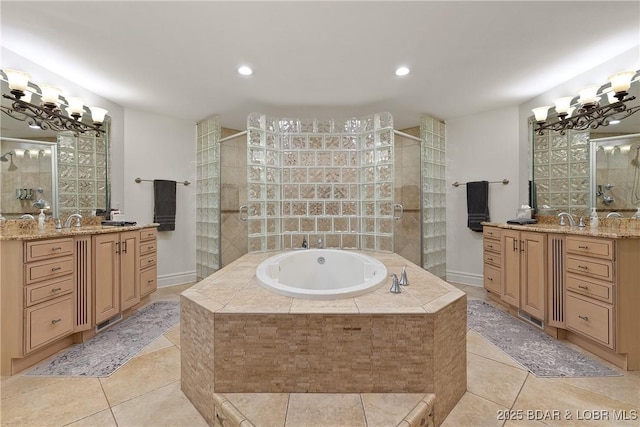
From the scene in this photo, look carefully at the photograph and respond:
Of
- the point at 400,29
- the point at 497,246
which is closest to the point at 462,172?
the point at 497,246

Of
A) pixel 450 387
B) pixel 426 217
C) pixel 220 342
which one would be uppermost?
pixel 426 217

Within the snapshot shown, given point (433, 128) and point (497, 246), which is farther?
point (433, 128)

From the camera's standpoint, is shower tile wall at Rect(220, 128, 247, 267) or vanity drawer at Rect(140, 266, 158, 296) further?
shower tile wall at Rect(220, 128, 247, 267)

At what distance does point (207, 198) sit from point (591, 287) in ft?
12.2

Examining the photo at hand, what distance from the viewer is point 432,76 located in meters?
2.35

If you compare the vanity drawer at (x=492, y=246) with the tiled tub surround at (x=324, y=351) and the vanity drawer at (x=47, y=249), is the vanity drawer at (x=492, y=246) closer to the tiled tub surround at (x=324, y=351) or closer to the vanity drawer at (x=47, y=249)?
the tiled tub surround at (x=324, y=351)

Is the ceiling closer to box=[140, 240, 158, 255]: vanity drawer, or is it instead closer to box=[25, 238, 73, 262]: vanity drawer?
box=[25, 238, 73, 262]: vanity drawer

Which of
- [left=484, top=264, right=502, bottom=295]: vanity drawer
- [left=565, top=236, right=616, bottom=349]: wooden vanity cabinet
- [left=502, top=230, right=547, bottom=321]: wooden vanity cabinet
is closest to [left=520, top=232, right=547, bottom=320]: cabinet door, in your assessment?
Answer: [left=502, top=230, right=547, bottom=321]: wooden vanity cabinet

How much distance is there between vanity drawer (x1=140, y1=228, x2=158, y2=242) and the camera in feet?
8.34

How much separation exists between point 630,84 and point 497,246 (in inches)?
61.6

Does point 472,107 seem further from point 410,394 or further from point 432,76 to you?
point 410,394

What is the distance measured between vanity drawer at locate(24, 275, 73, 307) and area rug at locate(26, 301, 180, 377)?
1.39 ft

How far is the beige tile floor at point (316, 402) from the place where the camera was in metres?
1.10

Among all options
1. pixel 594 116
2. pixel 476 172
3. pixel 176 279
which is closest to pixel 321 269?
→ pixel 176 279
